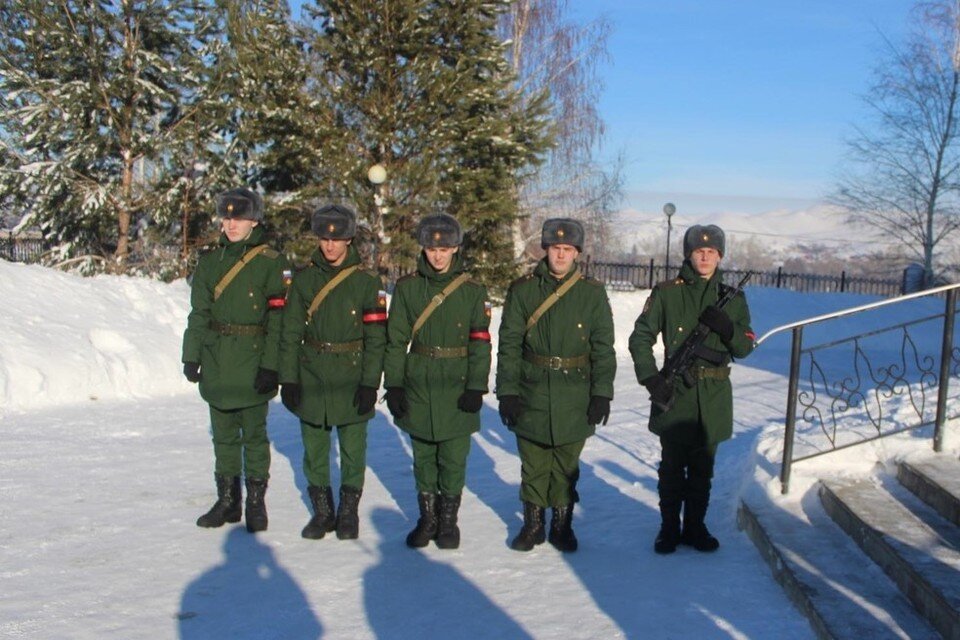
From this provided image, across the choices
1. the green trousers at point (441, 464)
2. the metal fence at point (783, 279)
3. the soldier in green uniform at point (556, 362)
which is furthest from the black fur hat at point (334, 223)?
the metal fence at point (783, 279)

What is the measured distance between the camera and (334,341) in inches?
195

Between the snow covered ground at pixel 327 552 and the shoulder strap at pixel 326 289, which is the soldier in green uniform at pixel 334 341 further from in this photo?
the snow covered ground at pixel 327 552

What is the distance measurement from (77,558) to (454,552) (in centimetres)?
205

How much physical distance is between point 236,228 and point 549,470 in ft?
7.67

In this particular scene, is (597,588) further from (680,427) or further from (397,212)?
(397,212)

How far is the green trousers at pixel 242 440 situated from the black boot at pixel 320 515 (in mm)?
381

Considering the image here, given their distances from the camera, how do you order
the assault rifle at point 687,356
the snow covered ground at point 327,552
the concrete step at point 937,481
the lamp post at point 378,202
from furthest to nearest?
the lamp post at point 378,202 < the assault rifle at point 687,356 < the concrete step at point 937,481 < the snow covered ground at point 327,552

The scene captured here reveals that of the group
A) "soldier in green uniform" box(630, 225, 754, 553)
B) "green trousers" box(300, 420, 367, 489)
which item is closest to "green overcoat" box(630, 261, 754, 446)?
"soldier in green uniform" box(630, 225, 754, 553)

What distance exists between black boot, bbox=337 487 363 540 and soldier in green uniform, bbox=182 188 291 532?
0.50m

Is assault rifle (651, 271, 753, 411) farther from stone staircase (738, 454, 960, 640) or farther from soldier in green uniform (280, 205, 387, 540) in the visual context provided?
soldier in green uniform (280, 205, 387, 540)

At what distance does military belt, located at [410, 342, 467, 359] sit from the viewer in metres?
4.84

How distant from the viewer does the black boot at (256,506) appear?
5.18m

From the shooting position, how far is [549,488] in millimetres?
5016

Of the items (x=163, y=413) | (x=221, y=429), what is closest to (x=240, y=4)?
(x=163, y=413)
